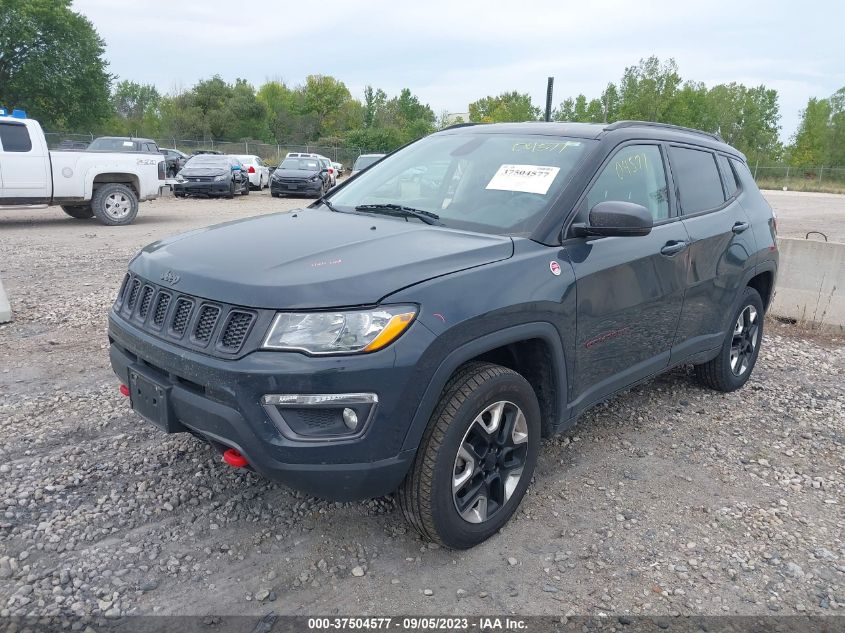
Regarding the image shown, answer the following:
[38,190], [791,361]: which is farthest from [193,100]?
[791,361]

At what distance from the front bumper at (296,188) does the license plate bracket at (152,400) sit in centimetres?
2062

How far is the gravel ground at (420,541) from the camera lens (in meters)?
2.63

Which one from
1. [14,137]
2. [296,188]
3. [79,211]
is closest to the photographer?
[14,137]

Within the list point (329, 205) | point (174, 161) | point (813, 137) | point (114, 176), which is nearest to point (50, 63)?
point (174, 161)

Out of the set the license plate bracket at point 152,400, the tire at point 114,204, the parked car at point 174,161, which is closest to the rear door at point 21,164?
the tire at point 114,204

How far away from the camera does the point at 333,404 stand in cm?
238

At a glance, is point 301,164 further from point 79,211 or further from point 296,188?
point 79,211

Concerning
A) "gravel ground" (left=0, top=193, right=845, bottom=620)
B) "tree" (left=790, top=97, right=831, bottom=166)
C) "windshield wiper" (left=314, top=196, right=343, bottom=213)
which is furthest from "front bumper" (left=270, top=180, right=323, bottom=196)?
"tree" (left=790, top=97, right=831, bottom=166)

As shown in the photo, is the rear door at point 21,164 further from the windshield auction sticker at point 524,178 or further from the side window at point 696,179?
the side window at point 696,179

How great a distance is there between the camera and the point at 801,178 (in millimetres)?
56406

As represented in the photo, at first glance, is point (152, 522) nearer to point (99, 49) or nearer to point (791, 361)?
point (791, 361)

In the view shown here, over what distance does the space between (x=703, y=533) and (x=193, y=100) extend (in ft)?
201

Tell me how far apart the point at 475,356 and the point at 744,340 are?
10.2 ft

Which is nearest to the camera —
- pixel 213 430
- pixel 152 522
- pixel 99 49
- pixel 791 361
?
pixel 213 430
